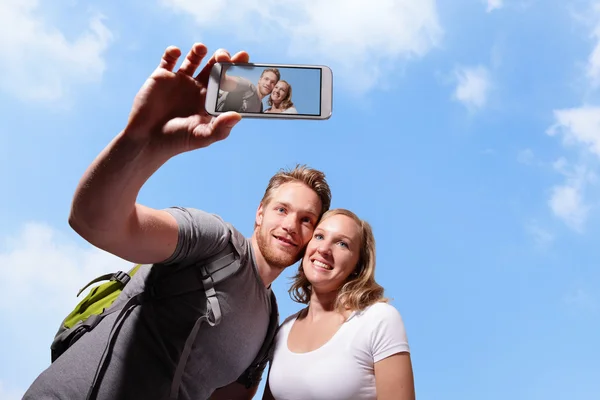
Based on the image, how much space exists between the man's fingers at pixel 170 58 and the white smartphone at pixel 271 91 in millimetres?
173

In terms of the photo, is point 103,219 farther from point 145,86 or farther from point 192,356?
point 192,356

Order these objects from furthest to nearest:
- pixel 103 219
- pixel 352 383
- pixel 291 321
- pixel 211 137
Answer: pixel 291 321, pixel 352 383, pixel 103 219, pixel 211 137

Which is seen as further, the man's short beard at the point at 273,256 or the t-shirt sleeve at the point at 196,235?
the man's short beard at the point at 273,256

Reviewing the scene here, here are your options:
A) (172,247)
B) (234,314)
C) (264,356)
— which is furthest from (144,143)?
(264,356)

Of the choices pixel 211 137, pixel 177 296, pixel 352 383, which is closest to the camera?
pixel 211 137

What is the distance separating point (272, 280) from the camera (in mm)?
3621

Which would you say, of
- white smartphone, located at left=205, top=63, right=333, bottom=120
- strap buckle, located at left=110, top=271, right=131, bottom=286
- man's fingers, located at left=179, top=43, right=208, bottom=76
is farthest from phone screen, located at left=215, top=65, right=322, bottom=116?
strap buckle, located at left=110, top=271, right=131, bottom=286

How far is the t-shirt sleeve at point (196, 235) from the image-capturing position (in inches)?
113

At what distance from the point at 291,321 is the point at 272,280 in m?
0.29

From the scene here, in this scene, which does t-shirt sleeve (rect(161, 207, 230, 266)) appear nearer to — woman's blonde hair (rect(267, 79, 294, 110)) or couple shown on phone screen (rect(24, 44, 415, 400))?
couple shown on phone screen (rect(24, 44, 415, 400))

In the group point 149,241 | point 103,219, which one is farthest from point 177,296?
point 103,219

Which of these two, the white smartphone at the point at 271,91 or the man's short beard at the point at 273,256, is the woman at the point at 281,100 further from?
the man's short beard at the point at 273,256

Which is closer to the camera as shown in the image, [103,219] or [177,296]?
[103,219]

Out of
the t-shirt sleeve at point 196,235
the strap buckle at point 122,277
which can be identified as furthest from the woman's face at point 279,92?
the strap buckle at point 122,277
